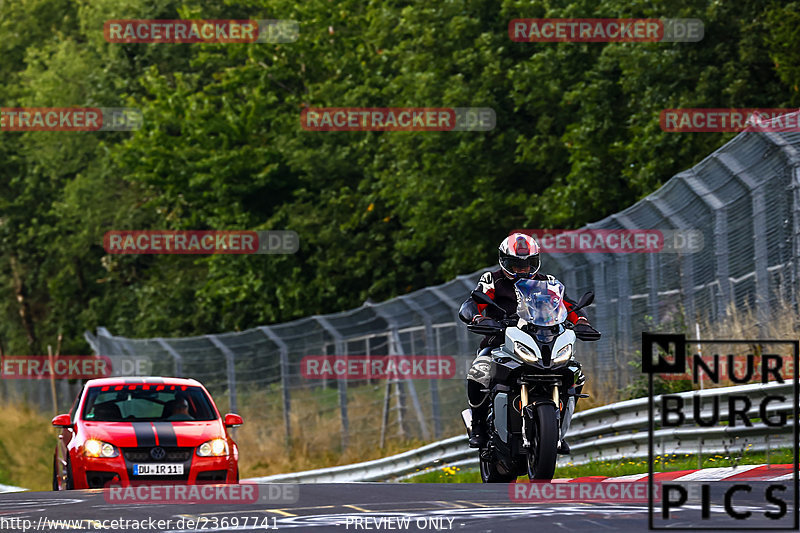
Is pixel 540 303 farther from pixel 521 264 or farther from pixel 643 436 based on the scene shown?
pixel 643 436

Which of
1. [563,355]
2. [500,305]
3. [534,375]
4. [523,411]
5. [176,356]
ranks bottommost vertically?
[523,411]

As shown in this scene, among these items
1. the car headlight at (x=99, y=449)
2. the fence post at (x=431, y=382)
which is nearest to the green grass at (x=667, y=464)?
the car headlight at (x=99, y=449)

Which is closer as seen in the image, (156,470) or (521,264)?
(521,264)

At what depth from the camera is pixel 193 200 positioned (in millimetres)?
45219

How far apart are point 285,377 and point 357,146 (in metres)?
15.7

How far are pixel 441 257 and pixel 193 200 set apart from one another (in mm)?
7952

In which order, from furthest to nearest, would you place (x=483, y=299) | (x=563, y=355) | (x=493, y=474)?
(x=493, y=474)
(x=483, y=299)
(x=563, y=355)

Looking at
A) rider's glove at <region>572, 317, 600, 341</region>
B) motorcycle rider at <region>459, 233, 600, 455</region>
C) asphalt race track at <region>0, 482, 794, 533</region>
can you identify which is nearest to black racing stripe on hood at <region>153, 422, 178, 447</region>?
asphalt race track at <region>0, 482, 794, 533</region>

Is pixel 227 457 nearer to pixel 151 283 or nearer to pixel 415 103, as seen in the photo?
pixel 415 103

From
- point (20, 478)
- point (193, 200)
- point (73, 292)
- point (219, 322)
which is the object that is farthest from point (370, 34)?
point (73, 292)

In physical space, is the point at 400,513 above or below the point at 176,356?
below

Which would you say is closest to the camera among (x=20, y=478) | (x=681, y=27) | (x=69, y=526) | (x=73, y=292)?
(x=69, y=526)

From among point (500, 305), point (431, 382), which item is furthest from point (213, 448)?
point (431, 382)

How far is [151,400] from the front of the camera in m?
16.5
